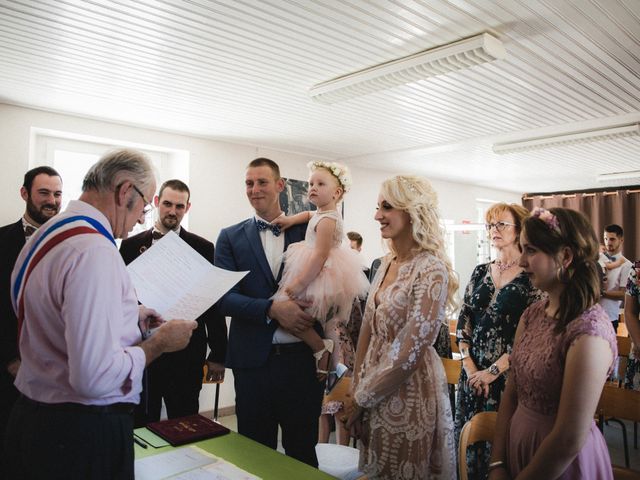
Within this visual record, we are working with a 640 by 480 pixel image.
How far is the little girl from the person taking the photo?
2.16 metres

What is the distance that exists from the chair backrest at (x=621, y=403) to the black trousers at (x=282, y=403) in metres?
1.52

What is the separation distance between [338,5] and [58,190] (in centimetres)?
211

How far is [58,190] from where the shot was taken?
304 cm

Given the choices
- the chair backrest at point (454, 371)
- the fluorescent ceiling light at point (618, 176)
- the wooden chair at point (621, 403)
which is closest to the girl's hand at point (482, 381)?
the chair backrest at point (454, 371)

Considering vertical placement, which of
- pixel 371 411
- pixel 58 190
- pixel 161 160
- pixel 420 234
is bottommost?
pixel 371 411

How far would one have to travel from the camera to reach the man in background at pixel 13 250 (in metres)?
2.45

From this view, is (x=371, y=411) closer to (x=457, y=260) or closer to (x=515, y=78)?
(x=515, y=78)

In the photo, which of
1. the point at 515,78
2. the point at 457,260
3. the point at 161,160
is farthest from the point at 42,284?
the point at 457,260

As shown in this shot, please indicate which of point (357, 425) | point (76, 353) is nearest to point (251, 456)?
point (357, 425)

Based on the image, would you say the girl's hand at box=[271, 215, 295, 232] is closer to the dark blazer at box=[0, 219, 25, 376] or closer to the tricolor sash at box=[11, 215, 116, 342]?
the tricolor sash at box=[11, 215, 116, 342]

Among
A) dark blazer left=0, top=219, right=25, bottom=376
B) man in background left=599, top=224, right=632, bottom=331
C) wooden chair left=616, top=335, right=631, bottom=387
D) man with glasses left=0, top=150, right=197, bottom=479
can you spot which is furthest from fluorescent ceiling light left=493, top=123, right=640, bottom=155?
man with glasses left=0, top=150, right=197, bottom=479

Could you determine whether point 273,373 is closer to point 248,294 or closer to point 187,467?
point 248,294

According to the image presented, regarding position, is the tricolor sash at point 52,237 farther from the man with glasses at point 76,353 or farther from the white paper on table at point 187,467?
the white paper on table at point 187,467

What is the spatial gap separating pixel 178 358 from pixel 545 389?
2.21 m
